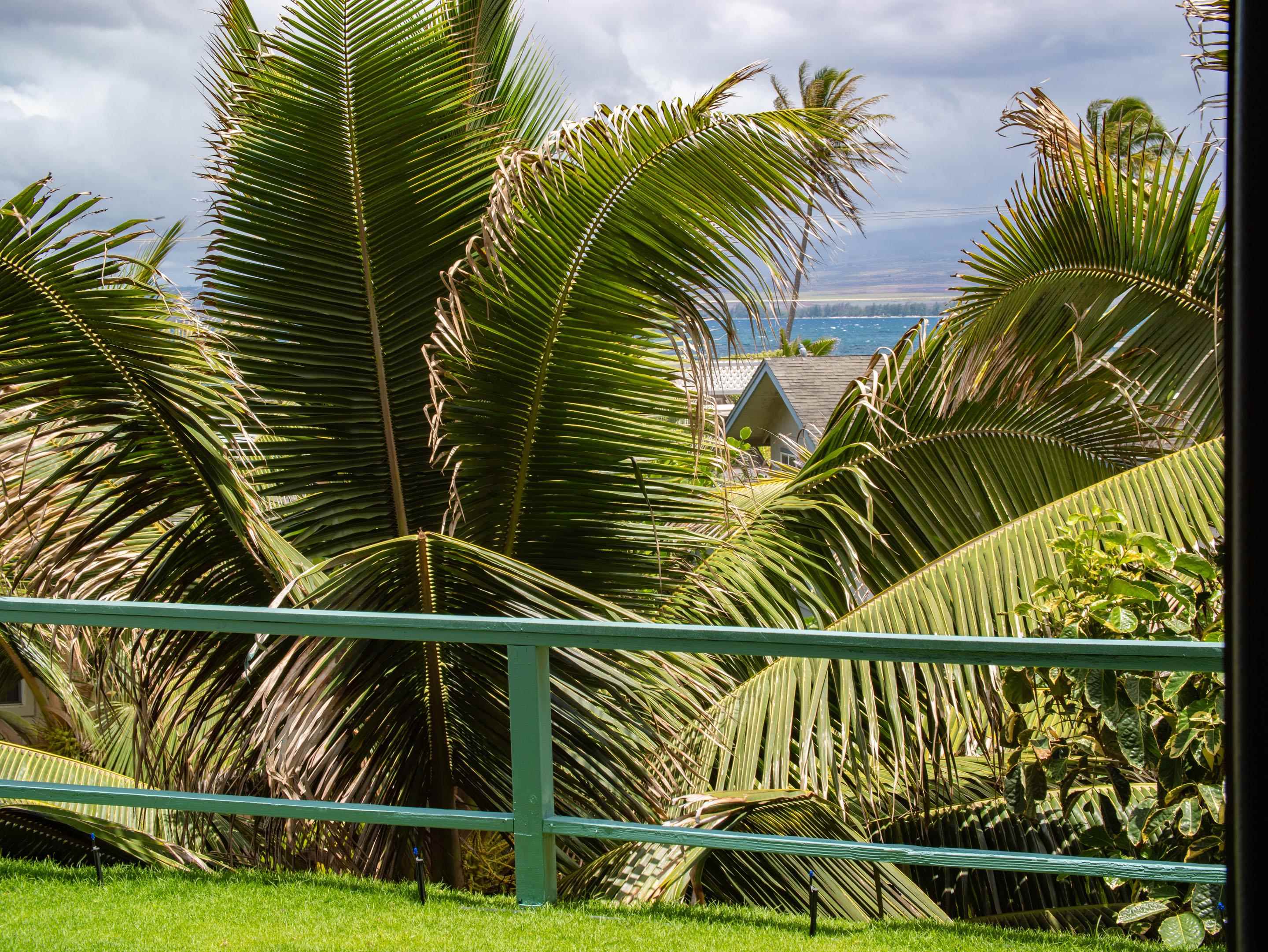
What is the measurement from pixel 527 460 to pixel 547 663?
222 cm

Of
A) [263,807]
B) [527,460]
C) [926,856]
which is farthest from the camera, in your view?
[527,460]

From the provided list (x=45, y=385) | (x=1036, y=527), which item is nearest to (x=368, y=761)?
(x=45, y=385)

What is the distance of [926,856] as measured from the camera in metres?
2.71

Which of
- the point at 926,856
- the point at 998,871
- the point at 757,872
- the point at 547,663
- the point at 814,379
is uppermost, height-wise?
the point at 814,379

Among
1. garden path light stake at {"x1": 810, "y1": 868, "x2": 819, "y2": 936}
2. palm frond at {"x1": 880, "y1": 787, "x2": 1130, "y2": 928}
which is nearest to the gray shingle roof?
palm frond at {"x1": 880, "y1": 787, "x2": 1130, "y2": 928}

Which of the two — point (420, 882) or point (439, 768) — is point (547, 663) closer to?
point (420, 882)

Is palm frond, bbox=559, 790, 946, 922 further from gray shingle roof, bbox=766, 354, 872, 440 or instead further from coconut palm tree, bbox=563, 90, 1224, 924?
gray shingle roof, bbox=766, 354, 872, 440

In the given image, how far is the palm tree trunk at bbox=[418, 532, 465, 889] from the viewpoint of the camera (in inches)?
168

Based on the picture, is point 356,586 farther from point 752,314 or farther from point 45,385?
point 752,314

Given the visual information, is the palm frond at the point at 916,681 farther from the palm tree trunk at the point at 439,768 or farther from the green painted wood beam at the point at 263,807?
the green painted wood beam at the point at 263,807

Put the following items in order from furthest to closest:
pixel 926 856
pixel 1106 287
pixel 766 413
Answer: pixel 766 413
pixel 1106 287
pixel 926 856

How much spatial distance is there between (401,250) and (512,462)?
1.25 m

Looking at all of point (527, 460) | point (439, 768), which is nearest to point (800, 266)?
point (527, 460)

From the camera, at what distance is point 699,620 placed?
5.58 meters
